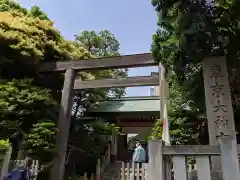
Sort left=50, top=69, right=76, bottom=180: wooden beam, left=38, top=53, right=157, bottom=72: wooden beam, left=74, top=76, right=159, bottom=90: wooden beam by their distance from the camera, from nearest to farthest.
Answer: left=50, top=69, right=76, bottom=180: wooden beam, left=38, top=53, right=157, bottom=72: wooden beam, left=74, top=76, right=159, bottom=90: wooden beam

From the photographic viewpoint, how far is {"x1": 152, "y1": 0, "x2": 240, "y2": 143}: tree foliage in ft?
15.6

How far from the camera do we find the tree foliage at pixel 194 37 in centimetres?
476

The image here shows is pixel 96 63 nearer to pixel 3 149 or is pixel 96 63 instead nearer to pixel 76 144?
pixel 76 144

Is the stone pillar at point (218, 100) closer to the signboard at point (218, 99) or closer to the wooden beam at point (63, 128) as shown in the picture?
the signboard at point (218, 99)

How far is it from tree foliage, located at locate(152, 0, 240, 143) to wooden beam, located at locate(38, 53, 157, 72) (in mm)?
2840

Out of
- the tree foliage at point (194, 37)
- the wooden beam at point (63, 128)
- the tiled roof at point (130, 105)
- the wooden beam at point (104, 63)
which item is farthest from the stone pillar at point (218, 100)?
the tiled roof at point (130, 105)

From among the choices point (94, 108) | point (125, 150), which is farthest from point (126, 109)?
point (125, 150)

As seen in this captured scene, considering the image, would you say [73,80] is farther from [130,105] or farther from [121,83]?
[130,105]

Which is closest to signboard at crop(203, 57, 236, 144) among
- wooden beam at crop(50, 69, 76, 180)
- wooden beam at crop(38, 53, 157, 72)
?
wooden beam at crop(38, 53, 157, 72)

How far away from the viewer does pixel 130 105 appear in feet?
51.4

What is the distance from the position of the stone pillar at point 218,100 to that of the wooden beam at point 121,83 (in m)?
4.89

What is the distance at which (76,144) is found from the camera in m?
12.3

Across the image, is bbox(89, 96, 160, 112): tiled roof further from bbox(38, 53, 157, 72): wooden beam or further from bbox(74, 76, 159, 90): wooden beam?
bbox(38, 53, 157, 72): wooden beam

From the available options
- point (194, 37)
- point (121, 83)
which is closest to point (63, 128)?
point (121, 83)
